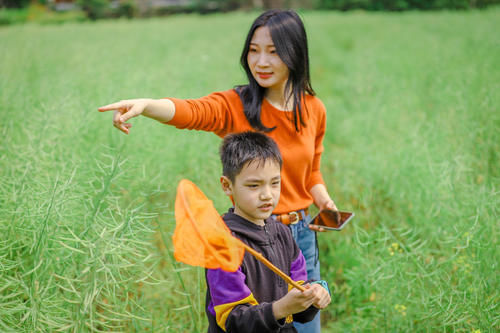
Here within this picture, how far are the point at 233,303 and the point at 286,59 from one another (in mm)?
972

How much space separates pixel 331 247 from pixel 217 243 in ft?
5.84

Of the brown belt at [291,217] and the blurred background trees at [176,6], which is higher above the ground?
the blurred background trees at [176,6]

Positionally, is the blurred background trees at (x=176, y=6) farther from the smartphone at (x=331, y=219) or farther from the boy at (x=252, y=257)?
the boy at (x=252, y=257)

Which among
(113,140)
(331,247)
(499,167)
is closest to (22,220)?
(113,140)

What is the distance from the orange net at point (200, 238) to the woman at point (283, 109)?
56 centimetres

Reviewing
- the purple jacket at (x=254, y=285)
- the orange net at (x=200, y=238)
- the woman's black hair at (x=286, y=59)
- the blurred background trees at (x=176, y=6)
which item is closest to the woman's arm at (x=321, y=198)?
the woman's black hair at (x=286, y=59)

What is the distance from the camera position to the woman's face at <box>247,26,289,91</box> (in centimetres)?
173

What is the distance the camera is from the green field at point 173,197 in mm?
1628

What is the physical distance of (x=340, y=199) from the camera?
3.26 meters

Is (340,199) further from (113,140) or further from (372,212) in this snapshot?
(113,140)

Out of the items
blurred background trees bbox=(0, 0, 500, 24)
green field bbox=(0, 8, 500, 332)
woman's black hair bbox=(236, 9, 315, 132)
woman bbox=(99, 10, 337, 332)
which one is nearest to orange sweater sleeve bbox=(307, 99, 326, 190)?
woman bbox=(99, 10, 337, 332)

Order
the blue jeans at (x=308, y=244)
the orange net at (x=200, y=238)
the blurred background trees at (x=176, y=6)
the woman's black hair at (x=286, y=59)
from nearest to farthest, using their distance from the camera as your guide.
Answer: the orange net at (x=200, y=238), the woman's black hair at (x=286, y=59), the blue jeans at (x=308, y=244), the blurred background trees at (x=176, y=6)

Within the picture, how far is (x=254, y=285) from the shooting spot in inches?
53.8

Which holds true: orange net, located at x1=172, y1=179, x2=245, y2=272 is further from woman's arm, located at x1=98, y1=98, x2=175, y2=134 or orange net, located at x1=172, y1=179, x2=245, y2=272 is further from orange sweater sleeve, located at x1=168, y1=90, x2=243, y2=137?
Result: orange sweater sleeve, located at x1=168, y1=90, x2=243, y2=137
